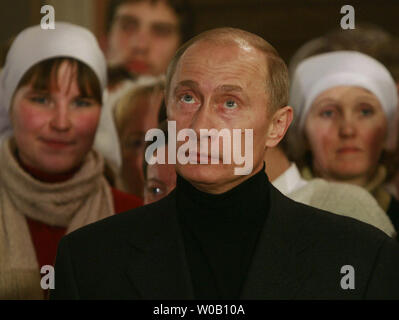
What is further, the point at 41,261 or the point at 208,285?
the point at 41,261

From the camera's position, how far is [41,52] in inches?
93.4

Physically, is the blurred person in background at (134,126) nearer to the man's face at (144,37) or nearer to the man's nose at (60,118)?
the man's face at (144,37)

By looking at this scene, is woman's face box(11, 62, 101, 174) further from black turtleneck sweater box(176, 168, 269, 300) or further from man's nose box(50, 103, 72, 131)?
black turtleneck sweater box(176, 168, 269, 300)

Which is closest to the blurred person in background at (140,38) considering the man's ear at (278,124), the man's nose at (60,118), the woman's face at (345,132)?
the man's nose at (60,118)

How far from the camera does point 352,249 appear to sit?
1.88m

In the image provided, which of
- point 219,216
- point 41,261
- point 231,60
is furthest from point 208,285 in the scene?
point 41,261

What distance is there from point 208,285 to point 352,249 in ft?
1.22

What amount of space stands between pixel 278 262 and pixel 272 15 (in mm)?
1024

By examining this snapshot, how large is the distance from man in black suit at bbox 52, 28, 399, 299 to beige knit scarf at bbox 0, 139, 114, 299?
0.46 metres

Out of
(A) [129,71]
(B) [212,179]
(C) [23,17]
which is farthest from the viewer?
(A) [129,71]

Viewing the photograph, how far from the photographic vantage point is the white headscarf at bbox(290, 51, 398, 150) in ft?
7.98

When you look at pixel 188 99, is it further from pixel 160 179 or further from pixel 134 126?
pixel 134 126

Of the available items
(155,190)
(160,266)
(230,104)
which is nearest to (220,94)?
(230,104)
